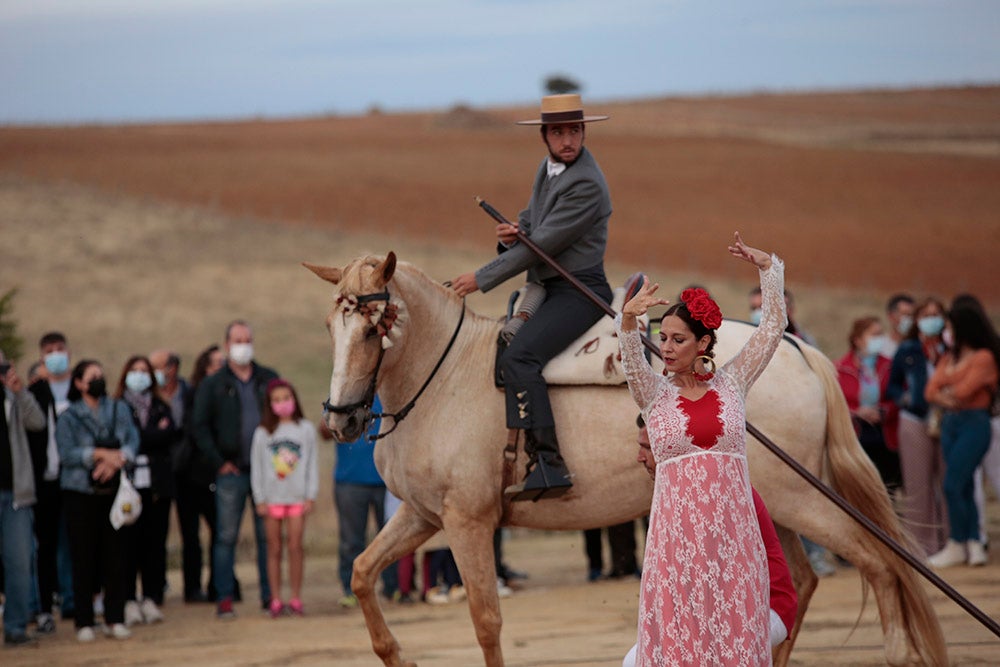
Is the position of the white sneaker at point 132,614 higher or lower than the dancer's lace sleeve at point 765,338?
lower

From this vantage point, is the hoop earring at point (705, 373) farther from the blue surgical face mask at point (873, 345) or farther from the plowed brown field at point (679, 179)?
the plowed brown field at point (679, 179)

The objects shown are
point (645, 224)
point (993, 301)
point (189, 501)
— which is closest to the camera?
point (189, 501)

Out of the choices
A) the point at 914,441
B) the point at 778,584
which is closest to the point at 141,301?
the point at 914,441

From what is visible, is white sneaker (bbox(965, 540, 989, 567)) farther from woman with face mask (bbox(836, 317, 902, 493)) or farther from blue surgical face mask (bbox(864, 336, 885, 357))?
blue surgical face mask (bbox(864, 336, 885, 357))

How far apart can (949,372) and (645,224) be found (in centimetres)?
→ 4279

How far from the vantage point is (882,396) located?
537 inches

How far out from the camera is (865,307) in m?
32.8

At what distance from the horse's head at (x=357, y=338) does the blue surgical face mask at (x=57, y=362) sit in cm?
511

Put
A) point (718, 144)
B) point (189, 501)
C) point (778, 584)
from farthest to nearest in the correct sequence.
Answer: point (718, 144)
point (189, 501)
point (778, 584)

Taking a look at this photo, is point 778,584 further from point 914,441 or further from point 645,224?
point 645,224

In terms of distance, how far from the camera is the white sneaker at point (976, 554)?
41.7 ft

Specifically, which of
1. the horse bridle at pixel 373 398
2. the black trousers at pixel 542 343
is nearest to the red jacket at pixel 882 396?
the black trousers at pixel 542 343

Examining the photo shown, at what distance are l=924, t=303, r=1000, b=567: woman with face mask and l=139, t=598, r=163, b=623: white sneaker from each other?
24.8 ft

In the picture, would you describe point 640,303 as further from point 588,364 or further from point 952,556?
point 952,556
